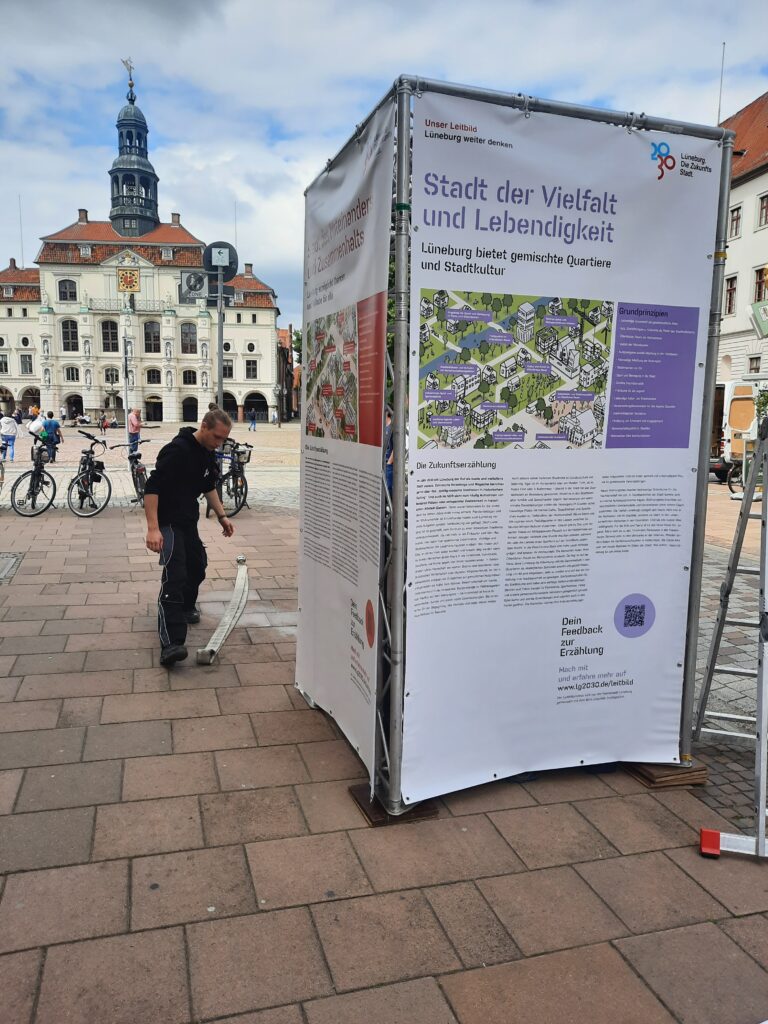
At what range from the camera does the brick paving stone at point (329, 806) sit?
331 centimetres

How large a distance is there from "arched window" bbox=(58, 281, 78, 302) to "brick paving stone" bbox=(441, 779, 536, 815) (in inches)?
3356

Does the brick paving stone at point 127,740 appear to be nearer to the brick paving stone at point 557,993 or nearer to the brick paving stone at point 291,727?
the brick paving stone at point 291,727

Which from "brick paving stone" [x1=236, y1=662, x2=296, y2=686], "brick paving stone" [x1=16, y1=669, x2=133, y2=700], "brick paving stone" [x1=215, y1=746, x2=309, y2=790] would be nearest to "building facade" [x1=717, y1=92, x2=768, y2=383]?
"brick paving stone" [x1=236, y1=662, x2=296, y2=686]

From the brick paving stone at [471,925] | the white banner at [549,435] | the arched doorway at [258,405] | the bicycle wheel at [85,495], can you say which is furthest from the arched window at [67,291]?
the brick paving stone at [471,925]

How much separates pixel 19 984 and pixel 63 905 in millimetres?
373

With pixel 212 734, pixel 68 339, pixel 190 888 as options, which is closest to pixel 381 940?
pixel 190 888

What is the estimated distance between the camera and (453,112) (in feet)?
9.96

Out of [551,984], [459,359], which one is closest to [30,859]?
[551,984]

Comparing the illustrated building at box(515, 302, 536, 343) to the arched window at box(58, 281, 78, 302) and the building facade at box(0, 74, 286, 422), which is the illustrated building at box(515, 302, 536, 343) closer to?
the building facade at box(0, 74, 286, 422)

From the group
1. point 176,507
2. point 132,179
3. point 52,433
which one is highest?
point 132,179

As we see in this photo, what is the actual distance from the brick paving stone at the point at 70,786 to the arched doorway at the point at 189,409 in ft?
262

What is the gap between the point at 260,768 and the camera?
379 cm

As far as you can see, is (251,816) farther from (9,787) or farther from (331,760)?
(9,787)

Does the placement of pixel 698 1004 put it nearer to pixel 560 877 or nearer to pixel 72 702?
pixel 560 877
